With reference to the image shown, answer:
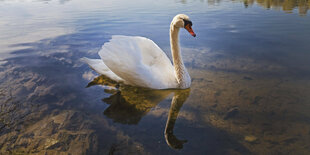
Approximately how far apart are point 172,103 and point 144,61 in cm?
110

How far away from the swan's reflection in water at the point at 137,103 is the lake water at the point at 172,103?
0.02 meters

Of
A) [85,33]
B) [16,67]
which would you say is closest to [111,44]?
[16,67]

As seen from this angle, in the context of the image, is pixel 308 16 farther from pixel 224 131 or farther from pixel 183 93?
pixel 224 131

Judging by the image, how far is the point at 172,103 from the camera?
13.6 feet

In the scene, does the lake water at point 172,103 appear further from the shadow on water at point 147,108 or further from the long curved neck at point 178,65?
the long curved neck at point 178,65

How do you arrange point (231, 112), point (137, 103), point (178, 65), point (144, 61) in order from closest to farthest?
point (231, 112), point (137, 103), point (178, 65), point (144, 61)

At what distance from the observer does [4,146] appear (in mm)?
2998

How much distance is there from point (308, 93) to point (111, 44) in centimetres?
360

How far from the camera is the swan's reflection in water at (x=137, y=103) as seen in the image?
347 cm

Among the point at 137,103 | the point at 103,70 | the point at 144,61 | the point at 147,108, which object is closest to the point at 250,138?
the point at 147,108

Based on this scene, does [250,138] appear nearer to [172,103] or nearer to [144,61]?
[172,103]

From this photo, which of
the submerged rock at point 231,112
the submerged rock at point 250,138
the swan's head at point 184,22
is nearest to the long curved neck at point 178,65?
the swan's head at point 184,22

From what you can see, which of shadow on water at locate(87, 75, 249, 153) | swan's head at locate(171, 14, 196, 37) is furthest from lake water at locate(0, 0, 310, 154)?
swan's head at locate(171, 14, 196, 37)

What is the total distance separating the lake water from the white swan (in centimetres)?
22
